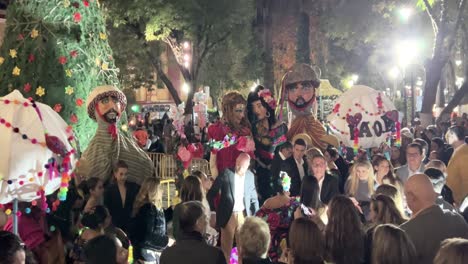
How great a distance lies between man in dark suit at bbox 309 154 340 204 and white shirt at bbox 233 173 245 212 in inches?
35.1

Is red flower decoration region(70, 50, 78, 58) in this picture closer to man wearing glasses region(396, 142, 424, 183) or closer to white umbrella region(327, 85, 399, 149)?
white umbrella region(327, 85, 399, 149)

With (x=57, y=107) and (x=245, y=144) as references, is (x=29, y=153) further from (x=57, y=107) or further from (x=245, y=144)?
(x=57, y=107)

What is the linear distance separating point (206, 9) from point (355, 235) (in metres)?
21.9

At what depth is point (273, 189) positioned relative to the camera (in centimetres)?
885

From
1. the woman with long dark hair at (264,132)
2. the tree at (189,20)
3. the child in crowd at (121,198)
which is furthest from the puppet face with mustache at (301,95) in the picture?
the tree at (189,20)

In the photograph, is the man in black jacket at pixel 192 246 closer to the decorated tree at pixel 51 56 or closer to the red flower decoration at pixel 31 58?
the decorated tree at pixel 51 56

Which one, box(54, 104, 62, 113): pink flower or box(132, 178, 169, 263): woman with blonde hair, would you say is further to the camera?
box(54, 104, 62, 113): pink flower

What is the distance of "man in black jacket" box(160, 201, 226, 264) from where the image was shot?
4566mm

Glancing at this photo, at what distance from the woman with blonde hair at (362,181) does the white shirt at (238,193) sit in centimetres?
133

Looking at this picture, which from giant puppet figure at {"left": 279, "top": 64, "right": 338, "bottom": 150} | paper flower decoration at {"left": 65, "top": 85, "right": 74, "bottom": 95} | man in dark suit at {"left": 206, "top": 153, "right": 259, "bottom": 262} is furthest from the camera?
giant puppet figure at {"left": 279, "top": 64, "right": 338, "bottom": 150}

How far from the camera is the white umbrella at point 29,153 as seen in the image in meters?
4.95

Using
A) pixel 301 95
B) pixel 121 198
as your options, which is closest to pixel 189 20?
pixel 301 95

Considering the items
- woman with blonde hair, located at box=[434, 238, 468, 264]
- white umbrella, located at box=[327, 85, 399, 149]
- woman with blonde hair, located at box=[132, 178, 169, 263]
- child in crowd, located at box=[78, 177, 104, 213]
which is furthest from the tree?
woman with blonde hair, located at box=[434, 238, 468, 264]

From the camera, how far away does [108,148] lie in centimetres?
816
